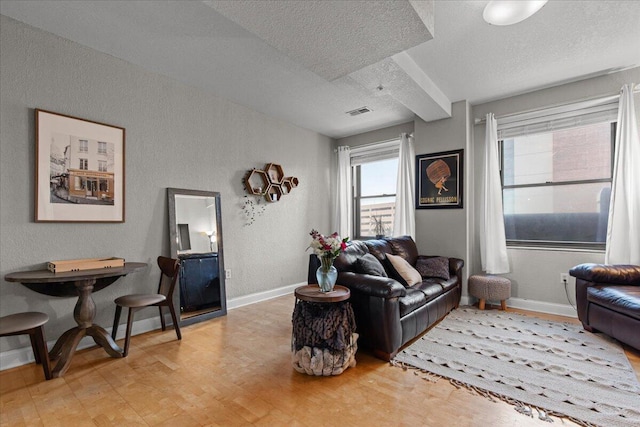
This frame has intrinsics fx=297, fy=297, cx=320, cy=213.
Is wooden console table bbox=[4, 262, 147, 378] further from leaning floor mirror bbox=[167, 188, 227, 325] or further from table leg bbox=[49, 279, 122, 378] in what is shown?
leaning floor mirror bbox=[167, 188, 227, 325]

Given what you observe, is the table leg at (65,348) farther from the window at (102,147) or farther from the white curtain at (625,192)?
the white curtain at (625,192)

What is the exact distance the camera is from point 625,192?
3.22 metres

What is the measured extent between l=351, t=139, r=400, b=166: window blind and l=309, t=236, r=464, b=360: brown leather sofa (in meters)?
2.34

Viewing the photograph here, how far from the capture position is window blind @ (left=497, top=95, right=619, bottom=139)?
135 inches

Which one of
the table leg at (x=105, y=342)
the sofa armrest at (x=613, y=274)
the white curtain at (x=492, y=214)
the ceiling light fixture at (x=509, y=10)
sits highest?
the ceiling light fixture at (x=509, y=10)

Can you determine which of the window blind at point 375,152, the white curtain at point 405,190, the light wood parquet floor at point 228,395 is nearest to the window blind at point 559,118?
the white curtain at point 405,190

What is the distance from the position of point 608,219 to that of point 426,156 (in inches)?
86.2

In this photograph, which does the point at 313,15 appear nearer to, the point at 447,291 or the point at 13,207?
the point at 13,207

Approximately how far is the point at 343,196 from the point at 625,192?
3.67 meters

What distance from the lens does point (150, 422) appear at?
1690 mm

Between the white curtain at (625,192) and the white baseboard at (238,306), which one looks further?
the white curtain at (625,192)

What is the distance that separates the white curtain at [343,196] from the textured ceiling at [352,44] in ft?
5.44

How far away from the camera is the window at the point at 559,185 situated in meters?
3.54

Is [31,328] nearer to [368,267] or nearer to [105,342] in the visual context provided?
[105,342]
